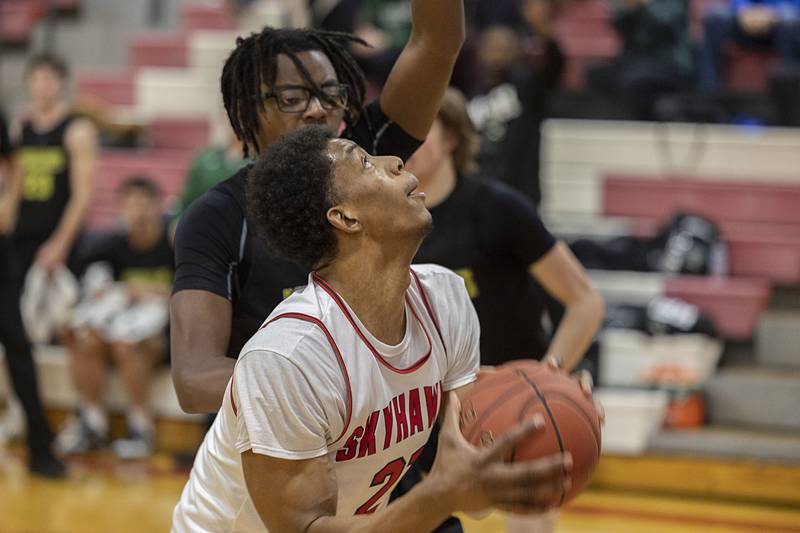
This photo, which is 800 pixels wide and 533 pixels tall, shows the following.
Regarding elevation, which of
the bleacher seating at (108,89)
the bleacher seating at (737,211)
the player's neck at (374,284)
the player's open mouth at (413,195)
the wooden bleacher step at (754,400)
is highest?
the player's open mouth at (413,195)

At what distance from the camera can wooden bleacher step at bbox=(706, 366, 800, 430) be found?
21.4ft

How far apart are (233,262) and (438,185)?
4.18ft

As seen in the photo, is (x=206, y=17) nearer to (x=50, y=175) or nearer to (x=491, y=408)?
(x=50, y=175)

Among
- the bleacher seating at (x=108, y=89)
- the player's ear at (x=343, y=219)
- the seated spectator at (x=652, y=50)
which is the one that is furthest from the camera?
the bleacher seating at (x=108, y=89)

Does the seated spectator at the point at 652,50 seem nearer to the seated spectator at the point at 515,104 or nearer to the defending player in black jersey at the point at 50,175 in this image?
the seated spectator at the point at 515,104

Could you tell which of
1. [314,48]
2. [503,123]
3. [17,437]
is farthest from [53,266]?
[314,48]

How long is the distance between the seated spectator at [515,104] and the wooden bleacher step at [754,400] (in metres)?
1.45

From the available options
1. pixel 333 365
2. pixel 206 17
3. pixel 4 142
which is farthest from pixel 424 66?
pixel 206 17

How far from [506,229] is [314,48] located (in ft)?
3.37

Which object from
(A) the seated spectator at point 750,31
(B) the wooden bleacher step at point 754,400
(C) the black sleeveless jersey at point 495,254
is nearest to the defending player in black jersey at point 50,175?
(B) the wooden bleacher step at point 754,400

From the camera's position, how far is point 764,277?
7.31 meters

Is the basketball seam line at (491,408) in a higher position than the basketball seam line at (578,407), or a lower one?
higher

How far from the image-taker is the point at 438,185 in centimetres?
370

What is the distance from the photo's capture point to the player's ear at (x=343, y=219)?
2.18 metres
